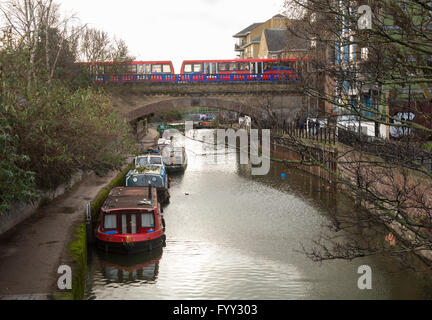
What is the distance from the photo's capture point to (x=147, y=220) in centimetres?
1519

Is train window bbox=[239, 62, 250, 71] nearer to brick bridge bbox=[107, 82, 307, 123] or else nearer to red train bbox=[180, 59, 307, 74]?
red train bbox=[180, 59, 307, 74]

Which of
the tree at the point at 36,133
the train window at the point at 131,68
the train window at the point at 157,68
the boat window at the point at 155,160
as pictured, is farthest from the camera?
the train window at the point at 157,68

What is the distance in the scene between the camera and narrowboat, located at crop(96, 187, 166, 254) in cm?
1479

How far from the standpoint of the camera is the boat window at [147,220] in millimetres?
15125

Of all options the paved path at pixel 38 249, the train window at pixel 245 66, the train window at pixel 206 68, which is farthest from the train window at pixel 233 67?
the paved path at pixel 38 249

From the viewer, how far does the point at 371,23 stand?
6.18 meters

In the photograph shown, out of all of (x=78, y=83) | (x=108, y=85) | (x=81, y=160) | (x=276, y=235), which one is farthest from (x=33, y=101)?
(x=108, y=85)

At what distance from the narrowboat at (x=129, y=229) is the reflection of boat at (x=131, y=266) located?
210 mm

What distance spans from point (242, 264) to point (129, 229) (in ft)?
11.5

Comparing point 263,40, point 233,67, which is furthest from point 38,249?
point 263,40

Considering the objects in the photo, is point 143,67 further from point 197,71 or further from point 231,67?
point 231,67

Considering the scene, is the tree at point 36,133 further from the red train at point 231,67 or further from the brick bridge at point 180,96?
the red train at point 231,67

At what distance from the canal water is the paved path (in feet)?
4.30
